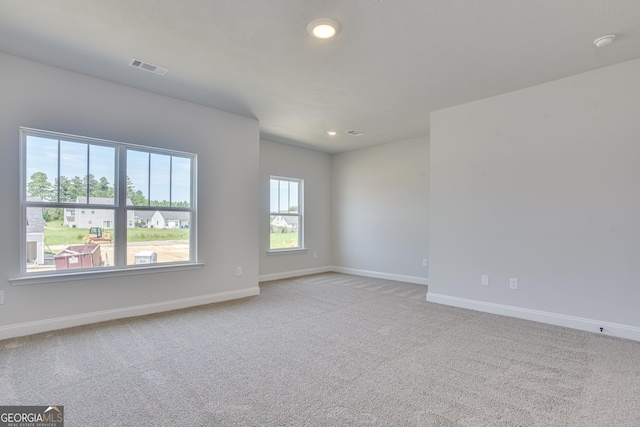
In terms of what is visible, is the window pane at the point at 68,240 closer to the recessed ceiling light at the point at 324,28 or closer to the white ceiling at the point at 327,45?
the white ceiling at the point at 327,45

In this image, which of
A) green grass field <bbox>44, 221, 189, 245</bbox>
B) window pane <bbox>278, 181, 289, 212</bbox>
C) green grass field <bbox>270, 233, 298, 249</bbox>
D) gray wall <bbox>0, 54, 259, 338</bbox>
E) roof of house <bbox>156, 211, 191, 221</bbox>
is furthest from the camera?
window pane <bbox>278, 181, 289, 212</bbox>

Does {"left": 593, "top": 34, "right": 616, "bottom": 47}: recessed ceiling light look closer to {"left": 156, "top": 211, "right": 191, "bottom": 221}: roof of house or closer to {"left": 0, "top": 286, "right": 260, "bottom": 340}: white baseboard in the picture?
{"left": 156, "top": 211, "right": 191, "bottom": 221}: roof of house

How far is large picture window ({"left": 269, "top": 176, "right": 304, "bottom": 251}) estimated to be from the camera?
629cm

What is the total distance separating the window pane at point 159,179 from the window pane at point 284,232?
7.85 feet

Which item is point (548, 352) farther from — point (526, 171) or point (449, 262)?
point (526, 171)

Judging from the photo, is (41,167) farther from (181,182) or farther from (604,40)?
(604,40)

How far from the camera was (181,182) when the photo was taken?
4.31 metres

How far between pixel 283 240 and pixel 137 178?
311 centimetres

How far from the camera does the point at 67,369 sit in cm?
242

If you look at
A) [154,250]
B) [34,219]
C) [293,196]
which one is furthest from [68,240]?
[293,196]

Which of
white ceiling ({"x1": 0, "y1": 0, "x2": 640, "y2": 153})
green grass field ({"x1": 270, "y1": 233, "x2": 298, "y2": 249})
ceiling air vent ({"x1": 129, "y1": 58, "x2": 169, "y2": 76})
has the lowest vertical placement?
green grass field ({"x1": 270, "y1": 233, "x2": 298, "y2": 249})

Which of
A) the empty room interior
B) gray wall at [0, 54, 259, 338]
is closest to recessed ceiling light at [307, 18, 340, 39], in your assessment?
the empty room interior

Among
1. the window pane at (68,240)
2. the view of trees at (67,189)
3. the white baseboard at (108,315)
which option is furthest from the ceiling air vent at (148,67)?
the white baseboard at (108,315)

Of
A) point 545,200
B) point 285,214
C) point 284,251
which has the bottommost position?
point 284,251
